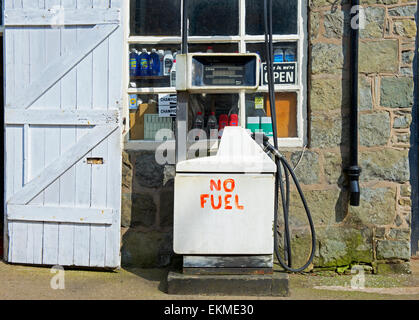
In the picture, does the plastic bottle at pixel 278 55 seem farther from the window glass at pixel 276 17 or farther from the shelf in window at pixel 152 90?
the shelf in window at pixel 152 90

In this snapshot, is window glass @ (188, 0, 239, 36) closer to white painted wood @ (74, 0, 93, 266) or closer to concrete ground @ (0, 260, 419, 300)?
white painted wood @ (74, 0, 93, 266)

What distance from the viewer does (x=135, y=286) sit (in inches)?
154

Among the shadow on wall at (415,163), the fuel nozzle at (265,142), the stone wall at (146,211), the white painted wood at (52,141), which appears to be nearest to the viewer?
the fuel nozzle at (265,142)

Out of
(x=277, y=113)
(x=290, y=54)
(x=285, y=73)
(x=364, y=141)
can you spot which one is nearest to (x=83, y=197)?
(x=277, y=113)

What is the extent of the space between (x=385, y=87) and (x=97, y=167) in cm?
258

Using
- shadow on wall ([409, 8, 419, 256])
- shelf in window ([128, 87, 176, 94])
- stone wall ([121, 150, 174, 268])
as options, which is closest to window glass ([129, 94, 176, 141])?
shelf in window ([128, 87, 176, 94])

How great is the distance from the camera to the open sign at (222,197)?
3.50m

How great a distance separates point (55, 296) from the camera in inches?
145

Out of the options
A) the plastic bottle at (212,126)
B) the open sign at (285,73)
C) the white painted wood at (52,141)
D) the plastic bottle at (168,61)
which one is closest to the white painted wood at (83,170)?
the white painted wood at (52,141)

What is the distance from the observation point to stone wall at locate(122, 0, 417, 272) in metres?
4.21

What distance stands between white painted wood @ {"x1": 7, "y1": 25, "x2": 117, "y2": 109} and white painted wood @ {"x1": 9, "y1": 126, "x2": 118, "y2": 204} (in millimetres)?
557

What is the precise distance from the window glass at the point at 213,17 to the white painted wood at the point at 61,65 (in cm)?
74

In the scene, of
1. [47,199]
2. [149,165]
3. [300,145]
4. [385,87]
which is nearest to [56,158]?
[47,199]

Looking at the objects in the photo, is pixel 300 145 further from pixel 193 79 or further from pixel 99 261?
pixel 99 261
